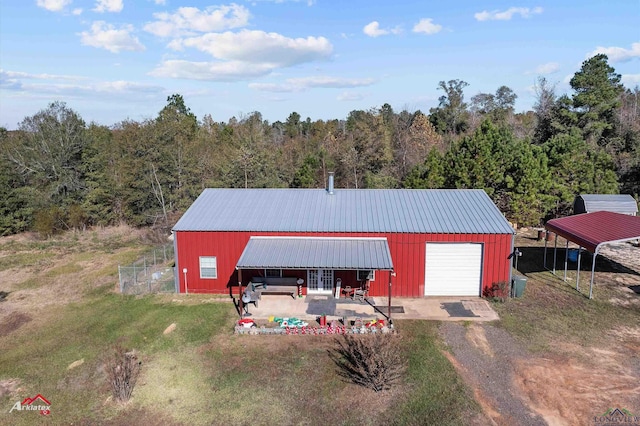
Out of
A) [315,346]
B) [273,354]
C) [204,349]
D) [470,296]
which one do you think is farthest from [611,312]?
[204,349]

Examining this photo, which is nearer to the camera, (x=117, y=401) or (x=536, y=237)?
(x=117, y=401)

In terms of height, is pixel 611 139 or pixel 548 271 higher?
pixel 611 139

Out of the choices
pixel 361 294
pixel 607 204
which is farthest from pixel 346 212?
pixel 607 204

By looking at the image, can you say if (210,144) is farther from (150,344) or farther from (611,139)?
(611,139)

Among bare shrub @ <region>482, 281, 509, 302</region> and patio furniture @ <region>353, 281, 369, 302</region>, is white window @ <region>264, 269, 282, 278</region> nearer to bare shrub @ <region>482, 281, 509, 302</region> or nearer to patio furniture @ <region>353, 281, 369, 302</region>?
patio furniture @ <region>353, 281, 369, 302</region>

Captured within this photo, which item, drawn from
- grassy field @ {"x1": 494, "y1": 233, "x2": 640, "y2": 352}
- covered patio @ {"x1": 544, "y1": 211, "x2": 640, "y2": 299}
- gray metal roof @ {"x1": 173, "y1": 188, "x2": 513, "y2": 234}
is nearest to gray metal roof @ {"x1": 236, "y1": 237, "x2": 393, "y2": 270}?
gray metal roof @ {"x1": 173, "y1": 188, "x2": 513, "y2": 234}

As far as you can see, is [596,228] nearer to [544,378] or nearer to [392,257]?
[392,257]
